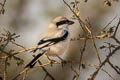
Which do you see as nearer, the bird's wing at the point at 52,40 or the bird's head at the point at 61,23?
the bird's wing at the point at 52,40

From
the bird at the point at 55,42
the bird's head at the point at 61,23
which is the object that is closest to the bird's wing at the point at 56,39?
the bird at the point at 55,42

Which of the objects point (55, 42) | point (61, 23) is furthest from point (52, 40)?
point (61, 23)

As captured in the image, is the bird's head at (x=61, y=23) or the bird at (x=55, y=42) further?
the bird's head at (x=61, y=23)

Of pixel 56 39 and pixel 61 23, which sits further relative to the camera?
pixel 61 23

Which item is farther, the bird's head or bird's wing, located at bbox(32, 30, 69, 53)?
the bird's head

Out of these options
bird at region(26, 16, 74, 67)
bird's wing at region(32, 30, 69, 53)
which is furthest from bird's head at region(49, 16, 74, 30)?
bird's wing at region(32, 30, 69, 53)

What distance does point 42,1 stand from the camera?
11.9 m

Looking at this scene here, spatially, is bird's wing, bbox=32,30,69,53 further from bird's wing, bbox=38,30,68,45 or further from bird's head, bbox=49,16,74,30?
bird's head, bbox=49,16,74,30

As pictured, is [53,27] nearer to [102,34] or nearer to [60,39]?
[60,39]

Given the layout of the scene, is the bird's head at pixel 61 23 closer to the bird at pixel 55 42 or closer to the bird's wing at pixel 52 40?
the bird at pixel 55 42

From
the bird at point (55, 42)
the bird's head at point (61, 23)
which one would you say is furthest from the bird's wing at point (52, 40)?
the bird's head at point (61, 23)

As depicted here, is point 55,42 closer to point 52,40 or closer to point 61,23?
point 52,40

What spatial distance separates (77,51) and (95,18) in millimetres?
1159

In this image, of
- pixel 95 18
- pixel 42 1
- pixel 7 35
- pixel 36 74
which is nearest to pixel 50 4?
pixel 42 1
